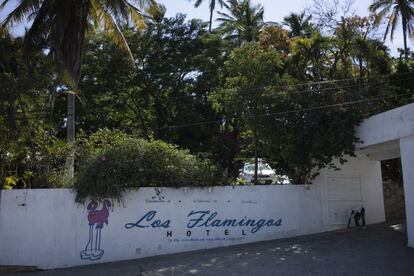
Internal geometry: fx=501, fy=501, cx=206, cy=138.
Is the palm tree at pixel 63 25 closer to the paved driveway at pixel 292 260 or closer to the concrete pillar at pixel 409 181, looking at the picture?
the paved driveway at pixel 292 260

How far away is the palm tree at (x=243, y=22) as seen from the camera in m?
35.7

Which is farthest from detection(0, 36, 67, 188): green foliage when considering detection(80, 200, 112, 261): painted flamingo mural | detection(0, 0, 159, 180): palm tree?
detection(80, 200, 112, 261): painted flamingo mural

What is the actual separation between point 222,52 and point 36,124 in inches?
621

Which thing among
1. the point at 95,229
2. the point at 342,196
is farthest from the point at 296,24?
the point at 95,229

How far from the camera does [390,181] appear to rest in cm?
2373

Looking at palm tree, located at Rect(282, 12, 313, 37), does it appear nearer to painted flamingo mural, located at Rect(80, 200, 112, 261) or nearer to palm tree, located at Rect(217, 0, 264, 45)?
palm tree, located at Rect(217, 0, 264, 45)

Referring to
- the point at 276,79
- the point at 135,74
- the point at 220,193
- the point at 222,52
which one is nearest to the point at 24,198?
the point at 220,193

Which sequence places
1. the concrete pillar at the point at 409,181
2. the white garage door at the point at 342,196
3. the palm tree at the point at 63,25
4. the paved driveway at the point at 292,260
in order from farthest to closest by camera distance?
the white garage door at the point at 342,196
the palm tree at the point at 63,25
the concrete pillar at the point at 409,181
the paved driveway at the point at 292,260

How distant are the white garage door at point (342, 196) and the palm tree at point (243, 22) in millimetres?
17642

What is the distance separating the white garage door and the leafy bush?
4.48 metres

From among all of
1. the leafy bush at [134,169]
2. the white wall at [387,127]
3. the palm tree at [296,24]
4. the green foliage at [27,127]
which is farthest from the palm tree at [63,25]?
the palm tree at [296,24]

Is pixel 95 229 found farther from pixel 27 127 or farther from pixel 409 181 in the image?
pixel 409 181

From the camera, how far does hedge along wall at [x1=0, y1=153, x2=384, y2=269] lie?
48.8 ft

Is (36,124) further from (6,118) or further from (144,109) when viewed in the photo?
(144,109)
